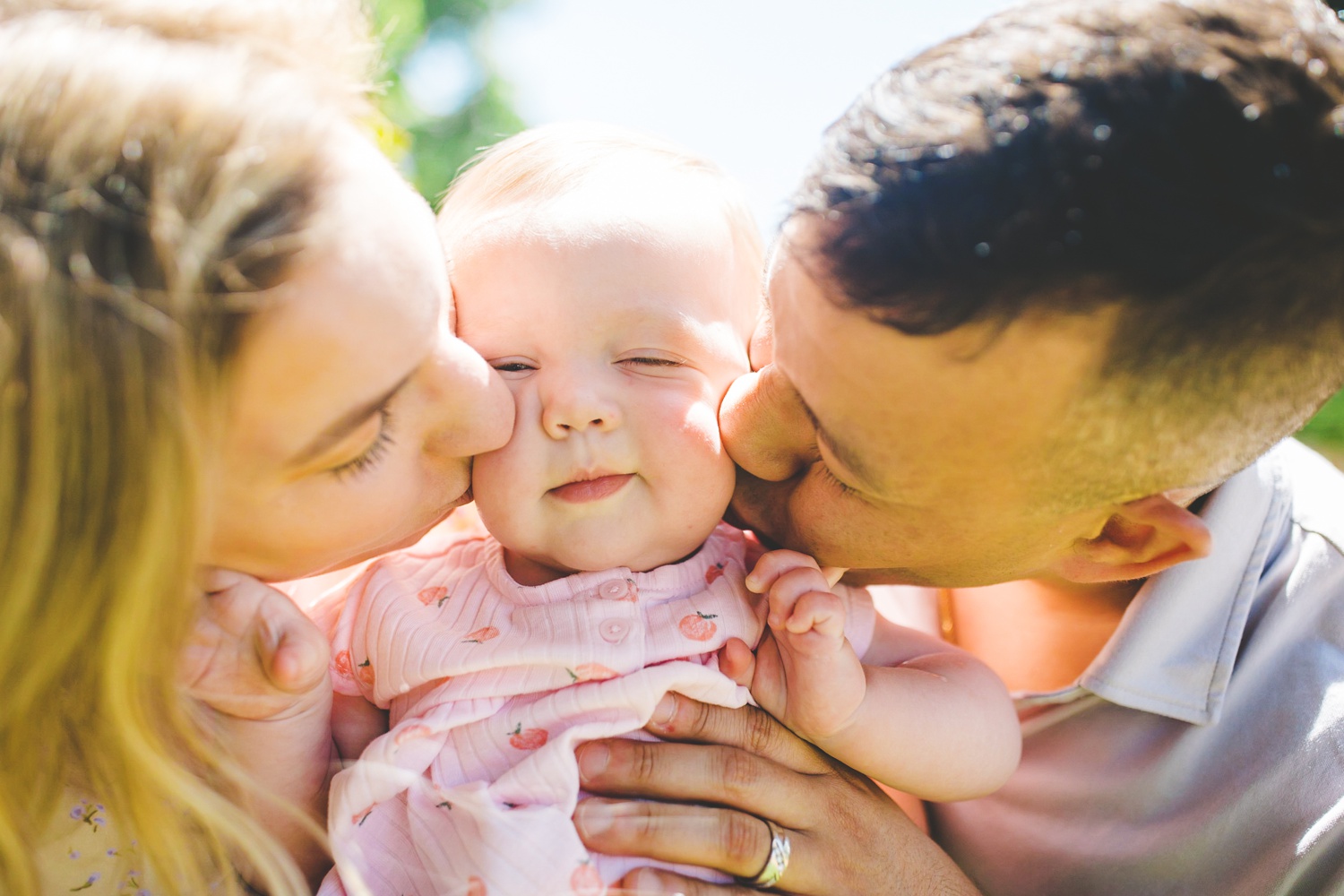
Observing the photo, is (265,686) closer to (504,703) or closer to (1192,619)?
(504,703)

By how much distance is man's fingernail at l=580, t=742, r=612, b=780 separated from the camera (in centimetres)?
154

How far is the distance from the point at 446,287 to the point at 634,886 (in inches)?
40.2

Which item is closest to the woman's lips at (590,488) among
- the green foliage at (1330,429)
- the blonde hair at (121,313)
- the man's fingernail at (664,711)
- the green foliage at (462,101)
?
the man's fingernail at (664,711)

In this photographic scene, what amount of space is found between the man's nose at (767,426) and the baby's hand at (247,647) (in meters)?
0.77

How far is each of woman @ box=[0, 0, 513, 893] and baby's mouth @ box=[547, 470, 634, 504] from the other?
8.0 inches

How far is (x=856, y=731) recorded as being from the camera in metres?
1.59

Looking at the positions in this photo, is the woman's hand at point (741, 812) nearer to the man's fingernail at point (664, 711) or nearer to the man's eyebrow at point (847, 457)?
the man's fingernail at point (664, 711)

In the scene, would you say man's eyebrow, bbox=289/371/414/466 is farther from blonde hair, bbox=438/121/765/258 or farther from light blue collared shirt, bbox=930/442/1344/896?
light blue collared shirt, bbox=930/442/1344/896

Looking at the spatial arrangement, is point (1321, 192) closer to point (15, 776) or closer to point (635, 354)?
point (635, 354)

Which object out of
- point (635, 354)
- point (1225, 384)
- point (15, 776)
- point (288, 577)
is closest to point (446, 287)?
point (635, 354)

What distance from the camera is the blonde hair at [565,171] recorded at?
1.70 metres

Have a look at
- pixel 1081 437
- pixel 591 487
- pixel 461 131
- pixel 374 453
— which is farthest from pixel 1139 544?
pixel 461 131

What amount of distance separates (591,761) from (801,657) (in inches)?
15.9

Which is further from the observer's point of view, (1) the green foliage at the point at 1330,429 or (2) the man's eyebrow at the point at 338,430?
(1) the green foliage at the point at 1330,429
